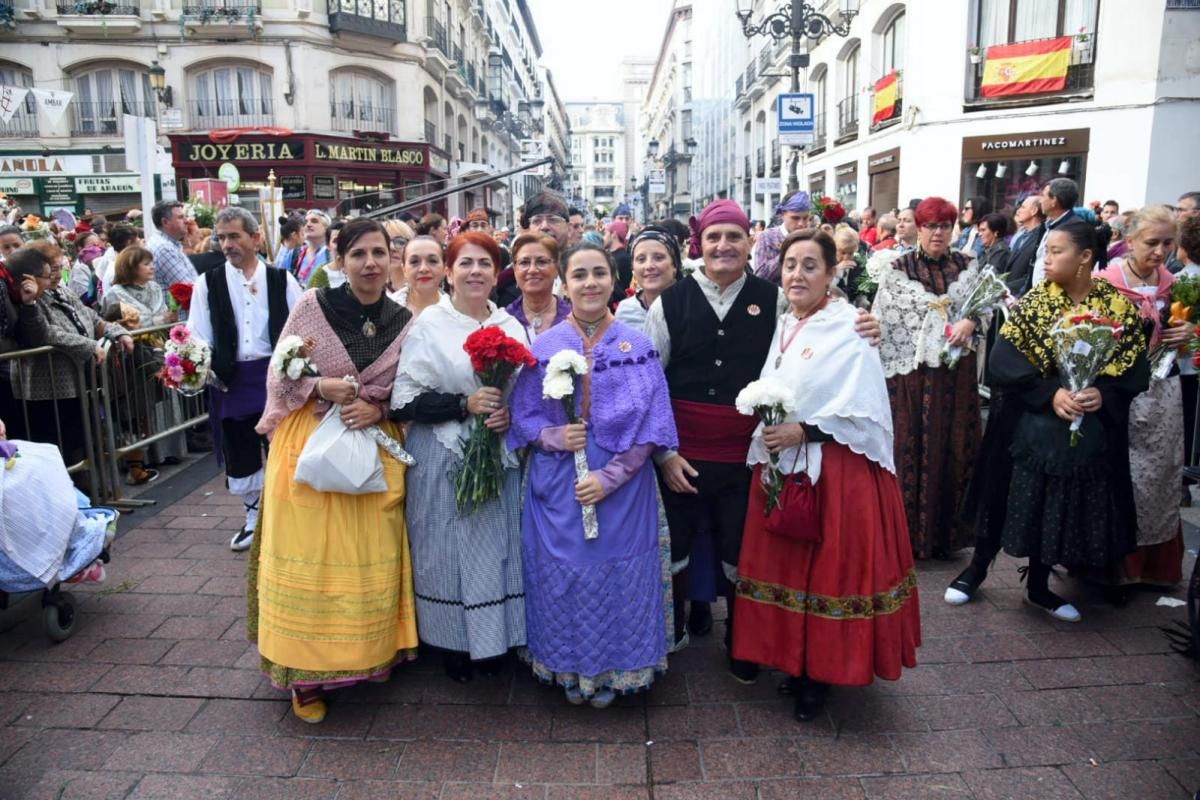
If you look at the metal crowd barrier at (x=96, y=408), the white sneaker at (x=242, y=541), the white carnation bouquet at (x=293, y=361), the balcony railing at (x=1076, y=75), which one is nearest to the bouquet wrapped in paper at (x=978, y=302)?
the white carnation bouquet at (x=293, y=361)

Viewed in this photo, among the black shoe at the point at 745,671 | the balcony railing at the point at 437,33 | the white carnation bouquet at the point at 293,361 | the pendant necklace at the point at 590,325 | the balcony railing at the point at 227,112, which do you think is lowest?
the black shoe at the point at 745,671

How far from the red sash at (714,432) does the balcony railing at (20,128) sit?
28.0 m

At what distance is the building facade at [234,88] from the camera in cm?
2356

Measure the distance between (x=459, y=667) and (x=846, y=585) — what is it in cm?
169

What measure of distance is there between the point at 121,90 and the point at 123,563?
2461cm

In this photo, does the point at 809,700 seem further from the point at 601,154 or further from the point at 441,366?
the point at 601,154

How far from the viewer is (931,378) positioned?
468cm

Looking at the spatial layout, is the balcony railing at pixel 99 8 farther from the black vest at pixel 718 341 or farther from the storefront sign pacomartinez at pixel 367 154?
the black vest at pixel 718 341

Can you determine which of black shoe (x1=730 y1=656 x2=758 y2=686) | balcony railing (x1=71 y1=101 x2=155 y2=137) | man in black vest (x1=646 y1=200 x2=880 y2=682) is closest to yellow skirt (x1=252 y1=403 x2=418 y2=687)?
man in black vest (x1=646 y1=200 x2=880 y2=682)

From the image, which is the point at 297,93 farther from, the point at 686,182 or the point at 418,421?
the point at 686,182

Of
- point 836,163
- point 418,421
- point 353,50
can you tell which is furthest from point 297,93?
point 418,421

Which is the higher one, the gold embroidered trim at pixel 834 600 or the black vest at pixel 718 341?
the black vest at pixel 718 341

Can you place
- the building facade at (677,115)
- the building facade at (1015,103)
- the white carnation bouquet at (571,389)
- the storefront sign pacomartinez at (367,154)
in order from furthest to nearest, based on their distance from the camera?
the building facade at (677,115) → the storefront sign pacomartinez at (367,154) → the building facade at (1015,103) → the white carnation bouquet at (571,389)

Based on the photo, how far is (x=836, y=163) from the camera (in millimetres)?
23750
